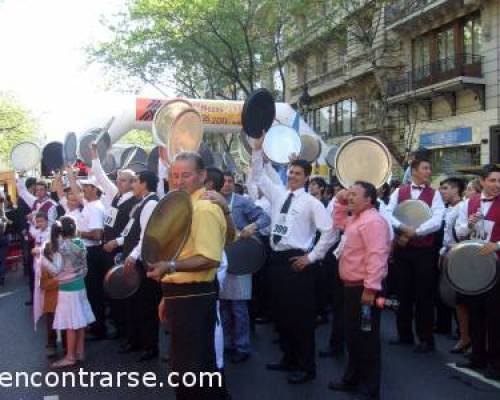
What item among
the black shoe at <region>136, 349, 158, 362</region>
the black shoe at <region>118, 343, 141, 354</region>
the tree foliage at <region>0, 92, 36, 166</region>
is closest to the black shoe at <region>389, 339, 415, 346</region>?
the black shoe at <region>136, 349, 158, 362</region>

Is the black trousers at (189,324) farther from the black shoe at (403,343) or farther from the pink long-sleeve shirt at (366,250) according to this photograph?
the black shoe at (403,343)

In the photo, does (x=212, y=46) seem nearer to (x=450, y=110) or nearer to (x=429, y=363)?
(x=450, y=110)

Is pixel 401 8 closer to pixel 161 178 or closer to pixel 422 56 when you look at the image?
pixel 422 56

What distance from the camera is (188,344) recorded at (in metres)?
3.46

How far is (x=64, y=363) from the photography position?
5590 millimetres

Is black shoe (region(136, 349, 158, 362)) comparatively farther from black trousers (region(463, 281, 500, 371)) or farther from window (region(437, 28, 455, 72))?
window (region(437, 28, 455, 72))

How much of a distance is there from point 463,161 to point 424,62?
455cm

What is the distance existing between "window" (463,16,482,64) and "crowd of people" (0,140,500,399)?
14.0 m

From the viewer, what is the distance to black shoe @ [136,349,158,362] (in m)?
5.79

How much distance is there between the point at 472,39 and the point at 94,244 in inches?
678

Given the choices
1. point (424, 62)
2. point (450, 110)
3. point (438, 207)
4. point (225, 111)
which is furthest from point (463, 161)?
point (438, 207)

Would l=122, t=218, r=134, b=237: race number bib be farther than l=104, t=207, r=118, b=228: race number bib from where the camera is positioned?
No

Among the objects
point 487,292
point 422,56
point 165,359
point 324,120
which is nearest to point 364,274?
point 487,292

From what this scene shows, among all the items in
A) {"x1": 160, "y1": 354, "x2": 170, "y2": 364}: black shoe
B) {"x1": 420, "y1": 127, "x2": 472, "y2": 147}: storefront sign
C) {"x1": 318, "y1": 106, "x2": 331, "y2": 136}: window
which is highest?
{"x1": 318, "y1": 106, "x2": 331, "y2": 136}: window
